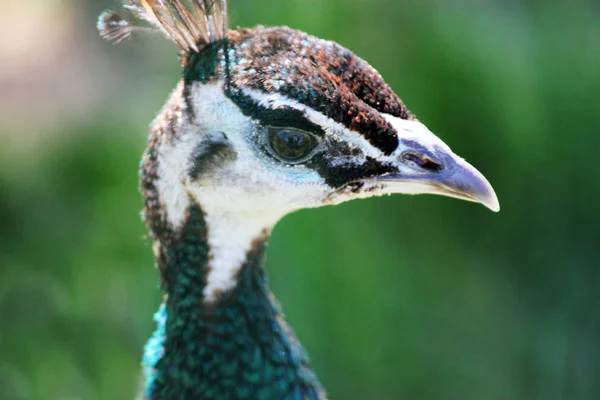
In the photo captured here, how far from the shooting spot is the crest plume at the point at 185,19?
3.42 feet

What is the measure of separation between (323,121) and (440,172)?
0.56 feet

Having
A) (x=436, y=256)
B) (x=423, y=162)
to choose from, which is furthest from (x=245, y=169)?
(x=436, y=256)

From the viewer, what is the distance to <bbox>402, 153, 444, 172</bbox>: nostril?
99cm

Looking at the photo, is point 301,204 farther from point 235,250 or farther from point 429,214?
point 429,214

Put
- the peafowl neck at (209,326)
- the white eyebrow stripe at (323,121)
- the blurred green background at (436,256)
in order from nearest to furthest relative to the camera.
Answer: the white eyebrow stripe at (323,121)
the peafowl neck at (209,326)
the blurred green background at (436,256)

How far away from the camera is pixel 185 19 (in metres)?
1.05

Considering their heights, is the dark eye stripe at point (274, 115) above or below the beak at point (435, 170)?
above

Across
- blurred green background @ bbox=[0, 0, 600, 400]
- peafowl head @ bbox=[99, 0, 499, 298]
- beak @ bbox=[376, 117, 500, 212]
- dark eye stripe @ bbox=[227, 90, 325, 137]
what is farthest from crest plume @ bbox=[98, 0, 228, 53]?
blurred green background @ bbox=[0, 0, 600, 400]

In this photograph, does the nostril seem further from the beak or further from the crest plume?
the crest plume

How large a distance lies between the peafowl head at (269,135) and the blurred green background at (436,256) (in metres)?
1.27

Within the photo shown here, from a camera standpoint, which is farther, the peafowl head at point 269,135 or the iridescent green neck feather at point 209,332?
the iridescent green neck feather at point 209,332

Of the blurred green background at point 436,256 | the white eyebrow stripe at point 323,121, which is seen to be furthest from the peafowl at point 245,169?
the blurred green background at point 436,256

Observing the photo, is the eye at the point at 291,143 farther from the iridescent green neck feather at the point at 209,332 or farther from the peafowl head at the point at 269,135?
the iridescent green neck feather at the point at 209,332

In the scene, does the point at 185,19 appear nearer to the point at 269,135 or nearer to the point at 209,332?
the point at 269,135
